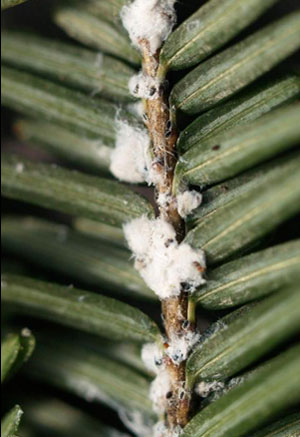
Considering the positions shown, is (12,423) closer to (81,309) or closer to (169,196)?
(81,309)

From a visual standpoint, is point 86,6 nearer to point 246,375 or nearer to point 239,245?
point 239,245

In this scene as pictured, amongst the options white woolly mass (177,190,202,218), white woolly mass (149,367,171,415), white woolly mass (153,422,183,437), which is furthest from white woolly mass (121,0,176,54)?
white woolly mass (153,422,183,437)

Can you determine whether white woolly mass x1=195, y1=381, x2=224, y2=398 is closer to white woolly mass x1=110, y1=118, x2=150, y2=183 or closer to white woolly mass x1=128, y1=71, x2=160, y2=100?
white woolly mass x1=110, y1=118, x2=150, y2=183

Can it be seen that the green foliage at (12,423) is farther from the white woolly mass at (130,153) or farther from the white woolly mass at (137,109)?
the white woolly mass at (137,109)

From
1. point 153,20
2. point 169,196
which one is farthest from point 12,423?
point 153,20

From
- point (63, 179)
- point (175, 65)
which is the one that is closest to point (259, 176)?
point (175, 65)

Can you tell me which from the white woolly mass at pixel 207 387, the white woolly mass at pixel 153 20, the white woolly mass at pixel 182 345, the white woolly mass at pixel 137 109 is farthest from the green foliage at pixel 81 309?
the white woolly mass at pixel 153 20
